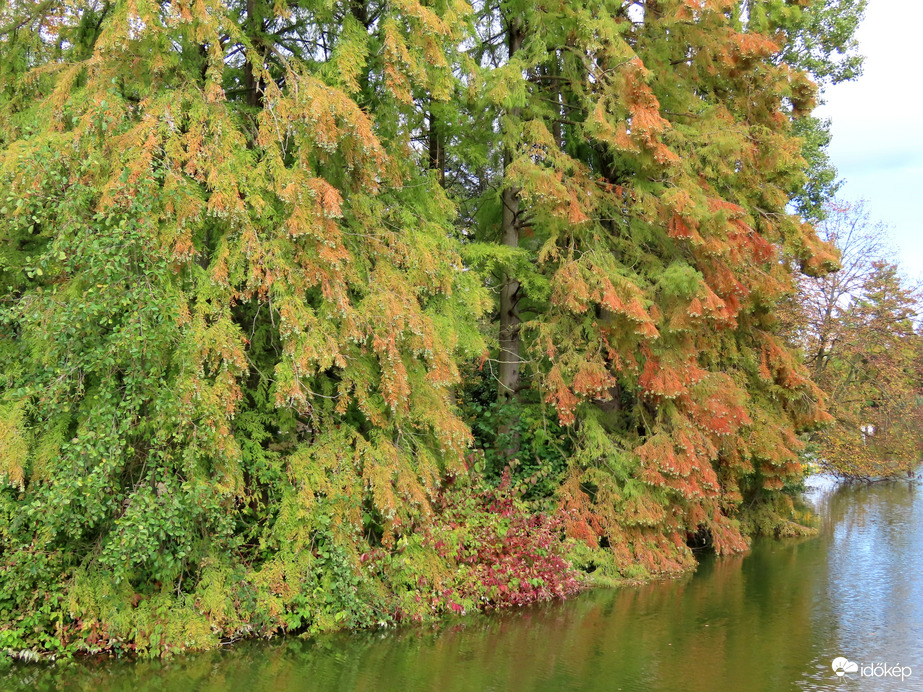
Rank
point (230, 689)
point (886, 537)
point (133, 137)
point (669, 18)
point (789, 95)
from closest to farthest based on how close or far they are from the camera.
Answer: point (230, 689) < point (133, 137) < point (669, 18) < point (789, 95) < point (886, 537)

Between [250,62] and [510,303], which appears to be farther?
[510,303]

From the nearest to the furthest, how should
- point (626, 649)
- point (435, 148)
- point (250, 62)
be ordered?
1. point (626, 649)
2. point (250, 62)
3. point (435, 148)

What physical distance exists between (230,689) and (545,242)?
26.9ft

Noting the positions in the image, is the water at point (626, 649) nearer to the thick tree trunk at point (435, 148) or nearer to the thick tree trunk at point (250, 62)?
the thick tree trunk at point (250, 62)

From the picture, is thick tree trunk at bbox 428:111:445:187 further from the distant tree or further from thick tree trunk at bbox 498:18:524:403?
the distant tree

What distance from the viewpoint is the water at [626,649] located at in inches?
291

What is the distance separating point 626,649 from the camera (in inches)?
339

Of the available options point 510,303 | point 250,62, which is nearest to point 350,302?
point 250,62

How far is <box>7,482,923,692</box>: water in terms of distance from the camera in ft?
24.3

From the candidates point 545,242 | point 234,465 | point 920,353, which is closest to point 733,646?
point 234,465

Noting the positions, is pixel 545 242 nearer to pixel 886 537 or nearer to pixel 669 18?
pixel 669 18

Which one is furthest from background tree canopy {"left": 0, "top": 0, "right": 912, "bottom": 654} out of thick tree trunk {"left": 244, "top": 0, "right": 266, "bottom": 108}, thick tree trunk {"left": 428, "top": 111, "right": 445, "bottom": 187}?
thick tree trunk {"left": 428, "top": 111, "right": 445, "bottom": 187}

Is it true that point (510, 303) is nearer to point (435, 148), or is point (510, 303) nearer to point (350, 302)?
point (435, 148)

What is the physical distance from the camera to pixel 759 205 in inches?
591
